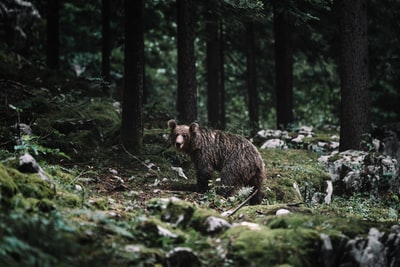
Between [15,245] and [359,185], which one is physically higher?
[15,245]

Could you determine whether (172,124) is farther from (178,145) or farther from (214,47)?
(214,47)

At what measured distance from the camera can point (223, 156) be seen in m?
9.05

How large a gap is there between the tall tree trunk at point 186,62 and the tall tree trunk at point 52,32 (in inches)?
311

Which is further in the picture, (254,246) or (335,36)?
(335,36)

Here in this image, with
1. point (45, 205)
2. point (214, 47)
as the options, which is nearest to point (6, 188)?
point (45, 205)

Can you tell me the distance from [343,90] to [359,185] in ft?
9.87

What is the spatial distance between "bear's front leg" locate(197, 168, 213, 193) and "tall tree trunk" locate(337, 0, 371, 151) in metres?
5.20

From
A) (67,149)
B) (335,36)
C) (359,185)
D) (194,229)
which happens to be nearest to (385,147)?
(359,185)

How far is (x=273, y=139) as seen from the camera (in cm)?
1454

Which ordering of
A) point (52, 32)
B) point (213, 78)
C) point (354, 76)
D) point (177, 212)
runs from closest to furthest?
1. point (177, 212)
2. point (354, 76)
3. point (52, 32)
4. point (213, 78)

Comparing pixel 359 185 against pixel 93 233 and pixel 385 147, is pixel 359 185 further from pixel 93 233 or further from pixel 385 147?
pixel 93 233

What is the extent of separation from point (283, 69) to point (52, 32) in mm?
8762

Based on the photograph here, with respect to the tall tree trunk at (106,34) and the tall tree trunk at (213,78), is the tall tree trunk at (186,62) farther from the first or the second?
the tall tree trunk at (213,78)

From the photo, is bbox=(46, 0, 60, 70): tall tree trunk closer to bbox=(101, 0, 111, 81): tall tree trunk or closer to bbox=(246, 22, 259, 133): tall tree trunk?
bbox=(101, 0, 111, 81): tall tree trunk
